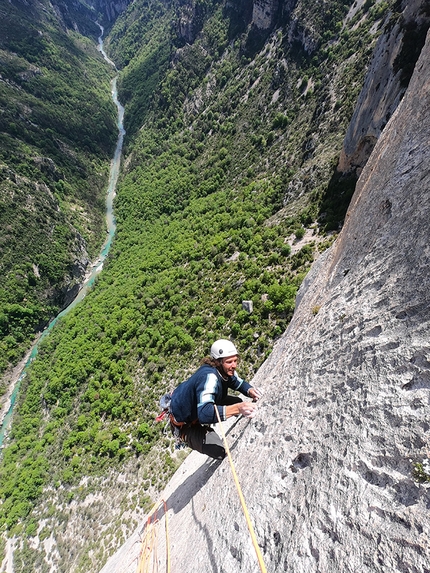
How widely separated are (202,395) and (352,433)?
2.46 meters

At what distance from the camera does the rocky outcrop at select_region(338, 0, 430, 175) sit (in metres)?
24.3

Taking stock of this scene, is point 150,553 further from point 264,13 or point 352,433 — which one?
point 264,13

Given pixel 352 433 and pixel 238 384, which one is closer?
pixel 352 433

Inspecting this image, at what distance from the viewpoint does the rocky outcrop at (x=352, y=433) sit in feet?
9.87

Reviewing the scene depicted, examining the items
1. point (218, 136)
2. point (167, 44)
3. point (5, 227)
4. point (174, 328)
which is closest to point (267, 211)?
point (174, 328)

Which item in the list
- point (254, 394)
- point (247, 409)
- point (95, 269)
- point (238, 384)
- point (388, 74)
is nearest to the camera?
point (247, 409)

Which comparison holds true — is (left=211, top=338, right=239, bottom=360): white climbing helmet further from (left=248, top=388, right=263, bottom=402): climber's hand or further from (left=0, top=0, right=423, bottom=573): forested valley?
(left=0, top=0, right=423, bottom=573): forested valley

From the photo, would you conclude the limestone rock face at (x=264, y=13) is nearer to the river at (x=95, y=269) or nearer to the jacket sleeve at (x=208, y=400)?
the river at (x=95, y=269)

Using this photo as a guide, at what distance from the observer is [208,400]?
5113 millimetres

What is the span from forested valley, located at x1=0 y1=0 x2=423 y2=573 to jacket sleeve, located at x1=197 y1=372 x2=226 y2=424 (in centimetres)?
2101

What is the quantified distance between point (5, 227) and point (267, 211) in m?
54.6

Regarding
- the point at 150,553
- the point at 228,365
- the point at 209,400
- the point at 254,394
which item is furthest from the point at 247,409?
the point at 150,553

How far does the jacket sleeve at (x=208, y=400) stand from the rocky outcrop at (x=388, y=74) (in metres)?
29.0

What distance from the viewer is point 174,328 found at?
36188mm
